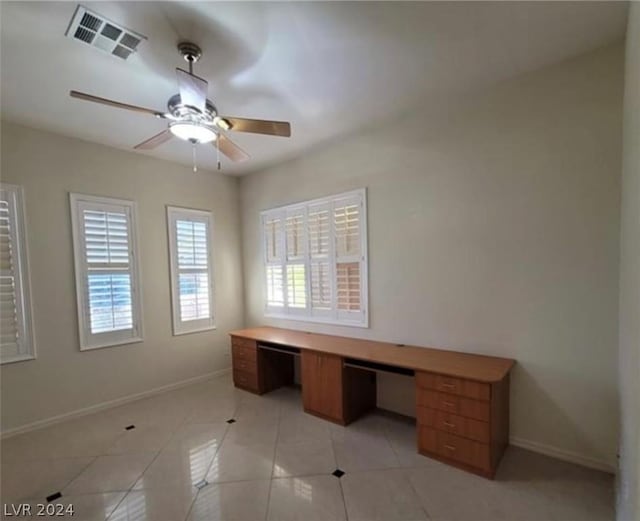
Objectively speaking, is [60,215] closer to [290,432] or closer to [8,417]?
[8,417]

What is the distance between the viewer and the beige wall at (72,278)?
3096 millimetres

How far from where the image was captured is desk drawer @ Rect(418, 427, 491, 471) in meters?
2.23

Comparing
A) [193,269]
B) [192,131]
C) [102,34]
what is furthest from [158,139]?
[193,269]

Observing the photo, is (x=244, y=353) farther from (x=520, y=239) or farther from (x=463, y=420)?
(x=520, y=239)

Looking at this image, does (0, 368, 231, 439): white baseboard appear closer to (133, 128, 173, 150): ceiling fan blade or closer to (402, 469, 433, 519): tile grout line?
(133, 128, 173, 150): ceiling fan blade

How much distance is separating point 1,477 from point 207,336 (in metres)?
2.33

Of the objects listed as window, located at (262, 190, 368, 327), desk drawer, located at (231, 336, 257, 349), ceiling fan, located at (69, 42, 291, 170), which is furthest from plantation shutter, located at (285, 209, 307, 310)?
ceiling fan, located at (69, 42, 291, 170)

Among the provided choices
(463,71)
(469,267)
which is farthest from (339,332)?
(463,71)

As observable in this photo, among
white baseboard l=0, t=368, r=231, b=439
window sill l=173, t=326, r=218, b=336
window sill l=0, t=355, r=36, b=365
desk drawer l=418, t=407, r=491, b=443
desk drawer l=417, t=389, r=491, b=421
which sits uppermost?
window sill l=0, t=355, r=36, b=365

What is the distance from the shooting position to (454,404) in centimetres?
234

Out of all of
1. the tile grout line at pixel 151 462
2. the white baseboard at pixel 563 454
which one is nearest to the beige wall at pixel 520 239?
the white baseboard at pixel 563 454

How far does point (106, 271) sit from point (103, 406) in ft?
4.93

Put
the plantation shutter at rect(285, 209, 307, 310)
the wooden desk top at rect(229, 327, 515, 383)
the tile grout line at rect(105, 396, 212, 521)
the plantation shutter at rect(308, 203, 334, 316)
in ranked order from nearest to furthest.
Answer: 1. the tile grout line at rect(105, 396, 212, 521)
2. the wooden desk top at rect(229, 327, 515, 383)
3. the plantation shutter at rect(308, 203, 334, 316)
4. the plantation shutter at rect(285, 209, 307, 310)

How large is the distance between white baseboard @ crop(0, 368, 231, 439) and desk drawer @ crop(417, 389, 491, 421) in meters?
3.12
